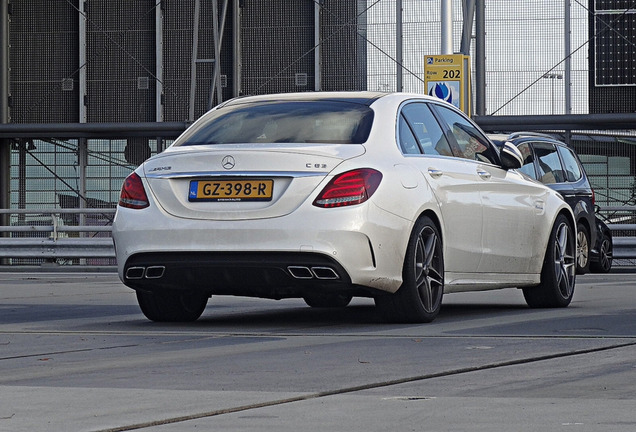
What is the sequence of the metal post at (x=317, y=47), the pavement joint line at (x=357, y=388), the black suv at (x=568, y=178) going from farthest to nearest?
the metal post at (x=317, y=47)
the black suv at (x=568, y=178)
the pavement joint line at (x=357, y=388)

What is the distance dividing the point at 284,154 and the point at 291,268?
642 millimetres

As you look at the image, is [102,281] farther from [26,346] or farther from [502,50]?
[502,50]

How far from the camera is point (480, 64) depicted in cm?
2758

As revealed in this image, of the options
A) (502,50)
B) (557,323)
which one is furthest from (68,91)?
(557,323)

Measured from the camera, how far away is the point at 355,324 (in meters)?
8.09

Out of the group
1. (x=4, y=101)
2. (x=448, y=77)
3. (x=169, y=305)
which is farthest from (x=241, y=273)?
(x=4, y=101)

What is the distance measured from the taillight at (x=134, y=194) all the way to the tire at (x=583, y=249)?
9.10 metres

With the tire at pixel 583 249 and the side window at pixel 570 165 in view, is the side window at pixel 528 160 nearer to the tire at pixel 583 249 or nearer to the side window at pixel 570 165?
the side window at pixel 570 165

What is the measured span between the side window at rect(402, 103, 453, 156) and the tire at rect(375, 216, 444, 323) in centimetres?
58

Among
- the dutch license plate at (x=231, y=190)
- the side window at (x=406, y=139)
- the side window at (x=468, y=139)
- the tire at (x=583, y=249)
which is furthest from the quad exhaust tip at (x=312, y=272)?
the tire at (x=583, y=249)

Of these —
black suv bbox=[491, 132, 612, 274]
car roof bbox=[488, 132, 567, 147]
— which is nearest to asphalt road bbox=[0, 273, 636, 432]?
car roof bbox=[488, 132, 567, 147]

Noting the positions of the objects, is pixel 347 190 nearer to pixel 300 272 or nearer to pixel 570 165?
pixel 300 272

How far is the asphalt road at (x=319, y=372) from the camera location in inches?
169

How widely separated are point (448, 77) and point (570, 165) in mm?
4270
